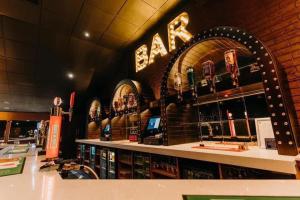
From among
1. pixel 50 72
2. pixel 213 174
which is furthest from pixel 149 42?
pixel 50 72

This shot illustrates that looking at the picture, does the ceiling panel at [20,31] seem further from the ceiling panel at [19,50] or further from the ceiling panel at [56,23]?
the ceiling panel at [56,23]

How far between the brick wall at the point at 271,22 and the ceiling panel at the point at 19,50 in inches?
190

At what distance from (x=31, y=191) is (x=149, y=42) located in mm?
4268

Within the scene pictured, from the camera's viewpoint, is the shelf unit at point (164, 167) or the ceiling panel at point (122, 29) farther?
the ceiling panel at point (122, 29)

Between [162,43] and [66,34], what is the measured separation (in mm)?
2599

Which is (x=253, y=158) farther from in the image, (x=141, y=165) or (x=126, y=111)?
(x=126, y=111)

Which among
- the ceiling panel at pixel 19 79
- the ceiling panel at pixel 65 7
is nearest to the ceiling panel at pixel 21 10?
the ceiling panel at pixel 65 7

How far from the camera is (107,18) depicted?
12.8 ft

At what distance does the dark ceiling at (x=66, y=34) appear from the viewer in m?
3.51

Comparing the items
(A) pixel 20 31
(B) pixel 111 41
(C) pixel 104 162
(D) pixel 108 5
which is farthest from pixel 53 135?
(A) pixel 20 31

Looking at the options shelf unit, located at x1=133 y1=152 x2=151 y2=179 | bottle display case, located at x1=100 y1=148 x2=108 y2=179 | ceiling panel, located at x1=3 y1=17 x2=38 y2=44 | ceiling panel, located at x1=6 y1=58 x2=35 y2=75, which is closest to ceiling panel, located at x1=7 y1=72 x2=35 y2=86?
ceiling panel, located at x1=6 y1=58 x2=35 y2=75

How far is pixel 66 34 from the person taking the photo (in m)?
4.36

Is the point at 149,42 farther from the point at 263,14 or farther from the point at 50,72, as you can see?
the point at 50,72

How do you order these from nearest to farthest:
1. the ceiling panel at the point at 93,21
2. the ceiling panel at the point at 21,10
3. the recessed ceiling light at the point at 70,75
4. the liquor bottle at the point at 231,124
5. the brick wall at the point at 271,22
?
1. the brick wall at the point at 271,22
2. the liquor bottle at the point at 231,124
3. the ceiling panel at the point at 21,10
4. the ceiling panel at the point at 93,21
5. the recessed ceiling light at the point at 70,75
